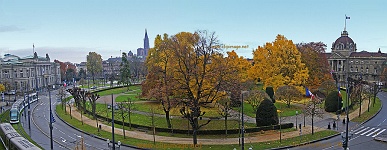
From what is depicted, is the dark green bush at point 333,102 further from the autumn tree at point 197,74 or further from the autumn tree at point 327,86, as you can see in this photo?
the autumn tree at point 197,74

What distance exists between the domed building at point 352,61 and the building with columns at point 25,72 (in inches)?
4035

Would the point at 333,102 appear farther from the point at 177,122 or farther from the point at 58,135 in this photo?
the point at 58,135

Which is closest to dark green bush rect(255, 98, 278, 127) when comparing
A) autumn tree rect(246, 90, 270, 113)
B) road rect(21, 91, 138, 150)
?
autumn tree rect(246, 90, 270, 113)

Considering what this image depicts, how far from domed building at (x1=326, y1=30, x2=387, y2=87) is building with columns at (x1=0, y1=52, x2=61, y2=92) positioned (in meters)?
102

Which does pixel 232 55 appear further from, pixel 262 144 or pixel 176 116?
pixel 262 144

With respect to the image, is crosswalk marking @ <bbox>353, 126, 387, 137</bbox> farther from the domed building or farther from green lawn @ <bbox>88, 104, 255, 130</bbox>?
the domed building

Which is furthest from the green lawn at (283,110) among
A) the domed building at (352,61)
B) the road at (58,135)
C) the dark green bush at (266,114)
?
the domed building at (352,61)

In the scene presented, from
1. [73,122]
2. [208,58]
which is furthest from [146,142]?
[73,122]

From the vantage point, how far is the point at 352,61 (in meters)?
112

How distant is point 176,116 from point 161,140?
1257 cm

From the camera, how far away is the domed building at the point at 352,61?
106669mm

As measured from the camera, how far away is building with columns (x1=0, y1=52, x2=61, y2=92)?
102188 millimetres

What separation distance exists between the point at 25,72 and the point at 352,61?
374 feet

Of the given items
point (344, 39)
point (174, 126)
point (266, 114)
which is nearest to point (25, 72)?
point (174, 126)
